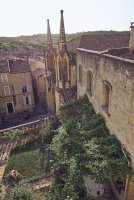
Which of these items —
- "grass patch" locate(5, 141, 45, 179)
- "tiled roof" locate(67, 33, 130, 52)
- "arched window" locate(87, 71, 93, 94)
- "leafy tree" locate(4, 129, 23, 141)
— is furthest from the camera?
"tiled roof" locate(67, 33, 130, 52)

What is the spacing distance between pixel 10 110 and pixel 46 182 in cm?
1872

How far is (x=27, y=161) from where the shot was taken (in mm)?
17172

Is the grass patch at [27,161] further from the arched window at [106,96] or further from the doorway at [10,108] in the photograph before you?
the doorway at [10,108]

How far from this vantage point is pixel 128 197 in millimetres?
11531

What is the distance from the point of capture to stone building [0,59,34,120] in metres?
29.2

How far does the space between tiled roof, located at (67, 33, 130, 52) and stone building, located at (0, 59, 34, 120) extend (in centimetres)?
1034

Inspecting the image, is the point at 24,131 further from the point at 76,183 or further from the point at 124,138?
the point at 124,138

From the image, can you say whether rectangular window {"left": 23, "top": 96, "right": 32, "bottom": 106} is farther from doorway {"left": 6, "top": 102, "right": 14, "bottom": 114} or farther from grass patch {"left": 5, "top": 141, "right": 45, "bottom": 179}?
grass patch {"left": 5, "top": 141, "right": 45, "bottom": 179}

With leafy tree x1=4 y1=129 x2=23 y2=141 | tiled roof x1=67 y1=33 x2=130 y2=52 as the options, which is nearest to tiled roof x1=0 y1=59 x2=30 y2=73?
tiled roof x1=67 y1=33 x2=130 y2=52

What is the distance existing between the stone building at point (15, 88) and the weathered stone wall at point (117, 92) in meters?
15.9

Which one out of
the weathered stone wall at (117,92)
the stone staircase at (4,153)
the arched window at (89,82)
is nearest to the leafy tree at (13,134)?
the stone staircase at (4,153)

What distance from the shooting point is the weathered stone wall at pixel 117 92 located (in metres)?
10.1

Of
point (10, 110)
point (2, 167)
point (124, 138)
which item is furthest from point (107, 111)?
point (10, 110)

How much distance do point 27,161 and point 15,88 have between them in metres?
15.1
